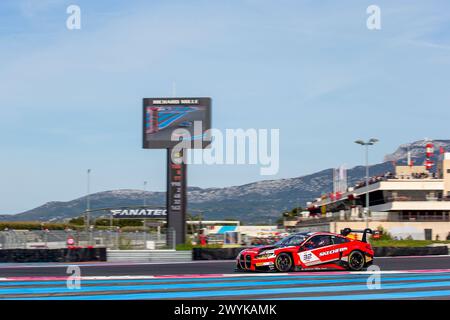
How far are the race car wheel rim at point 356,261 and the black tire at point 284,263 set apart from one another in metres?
1.81

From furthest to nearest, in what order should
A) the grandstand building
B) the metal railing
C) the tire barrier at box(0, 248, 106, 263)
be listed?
the grandstand building, the metal railing, the tire barrier at box(0, 248, 106, 263)

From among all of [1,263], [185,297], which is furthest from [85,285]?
[1,263]

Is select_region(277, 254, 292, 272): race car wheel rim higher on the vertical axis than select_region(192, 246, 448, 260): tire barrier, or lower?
higher

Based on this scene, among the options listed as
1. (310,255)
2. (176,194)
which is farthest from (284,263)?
(176,194)

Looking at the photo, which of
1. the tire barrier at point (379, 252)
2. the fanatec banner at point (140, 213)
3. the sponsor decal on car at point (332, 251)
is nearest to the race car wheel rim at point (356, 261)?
the sponsor decal on car at point (332, 251)

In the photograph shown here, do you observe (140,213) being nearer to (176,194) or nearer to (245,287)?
(176,194)

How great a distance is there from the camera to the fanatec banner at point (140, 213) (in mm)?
86438

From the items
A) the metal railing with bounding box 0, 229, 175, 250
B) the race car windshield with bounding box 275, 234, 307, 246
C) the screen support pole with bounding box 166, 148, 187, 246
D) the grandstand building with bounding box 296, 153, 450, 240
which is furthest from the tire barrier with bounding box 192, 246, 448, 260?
the grandstand building with bounding box 296, 153, 450, 240

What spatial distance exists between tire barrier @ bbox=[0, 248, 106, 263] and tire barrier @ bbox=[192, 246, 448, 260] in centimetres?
464

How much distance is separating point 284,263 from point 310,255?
33.1 inches

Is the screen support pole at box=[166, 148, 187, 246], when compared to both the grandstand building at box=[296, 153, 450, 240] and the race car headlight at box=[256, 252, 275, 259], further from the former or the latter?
the race car headlight at box=[256, 252, 275, 259]

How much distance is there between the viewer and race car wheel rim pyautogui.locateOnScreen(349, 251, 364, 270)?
20.7 metres

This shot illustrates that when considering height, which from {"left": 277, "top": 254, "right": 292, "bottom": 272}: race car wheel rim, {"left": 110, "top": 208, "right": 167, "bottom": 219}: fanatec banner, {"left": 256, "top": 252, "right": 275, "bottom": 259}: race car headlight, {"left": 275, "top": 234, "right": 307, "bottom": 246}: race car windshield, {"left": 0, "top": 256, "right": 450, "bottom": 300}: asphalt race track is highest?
{"left": 110, "top": 208, "right": 167, "bottom": 219}: fanatec banner

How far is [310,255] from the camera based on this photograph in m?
20.5
